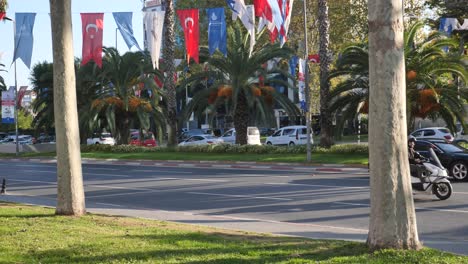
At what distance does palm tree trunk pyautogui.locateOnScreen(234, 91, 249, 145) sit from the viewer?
36250mm

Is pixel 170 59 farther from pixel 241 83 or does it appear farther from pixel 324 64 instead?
pixel 324 64

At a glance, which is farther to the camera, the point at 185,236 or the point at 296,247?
the point at 185,236

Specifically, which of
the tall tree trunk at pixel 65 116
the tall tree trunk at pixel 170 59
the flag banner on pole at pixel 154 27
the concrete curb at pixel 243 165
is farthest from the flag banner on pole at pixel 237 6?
the tall tree trunk at pixel 65 116

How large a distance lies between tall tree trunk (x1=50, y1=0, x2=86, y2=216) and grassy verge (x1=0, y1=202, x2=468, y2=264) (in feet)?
2.24

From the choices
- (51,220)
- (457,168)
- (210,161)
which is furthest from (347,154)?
(51,220)

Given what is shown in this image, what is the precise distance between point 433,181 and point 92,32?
64.9ft

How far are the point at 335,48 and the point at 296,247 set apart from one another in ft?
141

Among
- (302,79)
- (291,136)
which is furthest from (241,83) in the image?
(291,136)

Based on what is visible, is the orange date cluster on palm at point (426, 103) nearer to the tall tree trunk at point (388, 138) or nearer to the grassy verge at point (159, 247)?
the grassy verge at point (159, 247)

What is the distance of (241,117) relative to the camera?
120 ft

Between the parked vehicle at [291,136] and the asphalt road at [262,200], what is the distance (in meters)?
18.9

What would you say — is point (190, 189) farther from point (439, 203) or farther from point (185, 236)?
point (185, 236)

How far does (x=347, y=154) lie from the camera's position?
102 ft

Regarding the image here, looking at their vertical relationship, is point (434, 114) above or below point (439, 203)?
above
